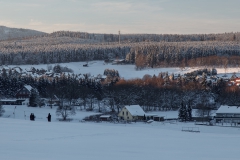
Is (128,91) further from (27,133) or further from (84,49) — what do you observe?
(84,49)

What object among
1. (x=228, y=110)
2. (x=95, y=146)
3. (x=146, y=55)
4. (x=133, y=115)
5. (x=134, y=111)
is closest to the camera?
(x=95, y=146)

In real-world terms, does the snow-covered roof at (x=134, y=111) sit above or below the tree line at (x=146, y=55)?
below

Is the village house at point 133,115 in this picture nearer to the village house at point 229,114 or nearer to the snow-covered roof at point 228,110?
the village house at point 229,114

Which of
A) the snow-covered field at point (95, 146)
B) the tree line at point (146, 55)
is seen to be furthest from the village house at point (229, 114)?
the tree line at point (146, 55)

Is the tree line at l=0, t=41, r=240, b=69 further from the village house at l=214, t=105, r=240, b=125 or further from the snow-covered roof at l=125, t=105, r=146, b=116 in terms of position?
the snow-covered roof at l=125, t=105, r=146, b=116

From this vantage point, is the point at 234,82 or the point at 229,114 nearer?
the point at 229,114

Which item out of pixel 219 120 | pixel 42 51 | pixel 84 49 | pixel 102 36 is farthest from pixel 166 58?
pixel 102 36

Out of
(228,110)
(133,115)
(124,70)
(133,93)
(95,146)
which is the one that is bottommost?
(133,115)

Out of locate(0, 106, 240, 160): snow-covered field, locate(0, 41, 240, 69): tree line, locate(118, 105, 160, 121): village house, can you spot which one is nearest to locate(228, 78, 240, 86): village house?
locate(0, 41, 240, 69): tree line

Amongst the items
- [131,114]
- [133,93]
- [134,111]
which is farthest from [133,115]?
[133,93]

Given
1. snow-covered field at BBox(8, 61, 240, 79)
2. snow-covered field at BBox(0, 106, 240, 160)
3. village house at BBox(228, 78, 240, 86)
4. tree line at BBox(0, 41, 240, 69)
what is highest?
tree line at BBox(0, 41, 240, 69)

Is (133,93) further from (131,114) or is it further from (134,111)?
(131,114)

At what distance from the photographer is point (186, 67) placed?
250 feet

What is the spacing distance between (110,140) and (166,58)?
74.8 m
